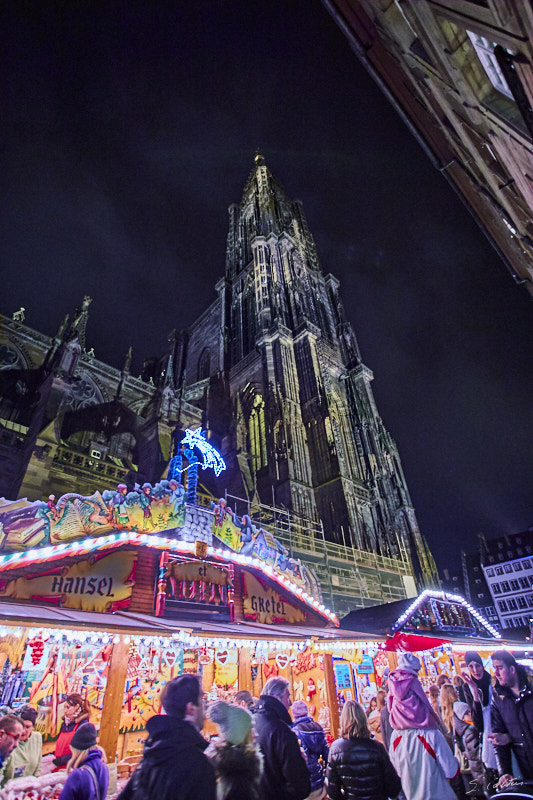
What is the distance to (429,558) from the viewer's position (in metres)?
27.4

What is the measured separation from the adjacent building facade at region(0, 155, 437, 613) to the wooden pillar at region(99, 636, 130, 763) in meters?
10.1

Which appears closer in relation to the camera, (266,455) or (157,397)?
(157,397)

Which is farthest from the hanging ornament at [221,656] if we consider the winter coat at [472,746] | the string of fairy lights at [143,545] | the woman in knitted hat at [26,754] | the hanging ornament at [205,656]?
the winter coat at [472,746]

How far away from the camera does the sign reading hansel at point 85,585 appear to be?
8922 mm

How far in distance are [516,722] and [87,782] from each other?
15.4 feet

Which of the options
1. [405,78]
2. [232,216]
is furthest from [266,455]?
[232,216]

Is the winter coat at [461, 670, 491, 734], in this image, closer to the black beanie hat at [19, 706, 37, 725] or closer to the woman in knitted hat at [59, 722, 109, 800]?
the woman in knitted hat at [59, 722, 109, 800]

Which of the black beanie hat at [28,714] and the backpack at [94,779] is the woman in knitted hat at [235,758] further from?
the black beanie hat at [28,714]

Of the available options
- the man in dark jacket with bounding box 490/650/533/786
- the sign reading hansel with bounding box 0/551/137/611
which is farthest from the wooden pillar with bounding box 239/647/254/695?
the man in dark jacket with bounding box 490/650/533/786

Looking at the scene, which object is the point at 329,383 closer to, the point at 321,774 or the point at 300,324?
the point at 300,324

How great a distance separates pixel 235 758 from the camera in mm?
2850

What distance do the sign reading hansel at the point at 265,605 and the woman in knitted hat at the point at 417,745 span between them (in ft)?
29.7

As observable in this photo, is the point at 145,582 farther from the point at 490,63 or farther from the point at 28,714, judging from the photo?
the point at 490,63

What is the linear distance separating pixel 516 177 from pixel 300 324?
27.4 meters
